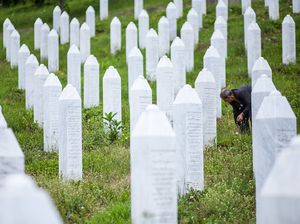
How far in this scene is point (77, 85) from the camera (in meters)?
16.8

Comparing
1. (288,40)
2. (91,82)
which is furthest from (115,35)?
(288,40)

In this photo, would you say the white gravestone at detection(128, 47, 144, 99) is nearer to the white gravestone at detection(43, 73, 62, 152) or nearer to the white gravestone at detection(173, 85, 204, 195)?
the white gravestone at detection(43, 73, 62, 152)

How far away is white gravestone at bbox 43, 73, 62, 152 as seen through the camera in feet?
40.9

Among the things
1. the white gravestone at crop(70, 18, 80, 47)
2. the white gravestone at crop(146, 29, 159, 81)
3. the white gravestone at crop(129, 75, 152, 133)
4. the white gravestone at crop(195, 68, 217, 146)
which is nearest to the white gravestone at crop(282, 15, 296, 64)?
the white gravestone at crop(146, 29, 159, 81)

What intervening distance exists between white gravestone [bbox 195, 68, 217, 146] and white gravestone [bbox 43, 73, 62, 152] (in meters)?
2.77

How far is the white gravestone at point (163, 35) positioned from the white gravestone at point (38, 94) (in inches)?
214

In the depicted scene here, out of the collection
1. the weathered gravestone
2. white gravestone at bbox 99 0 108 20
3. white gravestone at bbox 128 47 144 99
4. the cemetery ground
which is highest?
white gravestone at bbox 99 0 108 20

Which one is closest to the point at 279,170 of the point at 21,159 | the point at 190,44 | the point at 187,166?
the point at 21,159

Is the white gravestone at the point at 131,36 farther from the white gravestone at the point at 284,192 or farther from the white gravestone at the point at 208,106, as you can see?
the white gravestone at the point at 284,192

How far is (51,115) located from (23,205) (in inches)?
348

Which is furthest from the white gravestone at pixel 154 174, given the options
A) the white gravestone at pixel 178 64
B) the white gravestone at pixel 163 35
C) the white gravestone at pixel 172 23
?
the white gravestone at pixel 172 23

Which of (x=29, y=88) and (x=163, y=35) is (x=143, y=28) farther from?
(x=29, y=88)

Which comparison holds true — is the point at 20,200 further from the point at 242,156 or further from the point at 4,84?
the point at 4,84

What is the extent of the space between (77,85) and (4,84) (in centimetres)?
315
